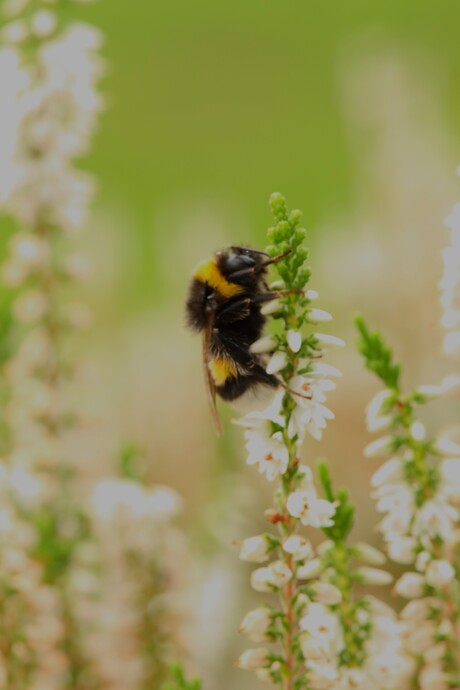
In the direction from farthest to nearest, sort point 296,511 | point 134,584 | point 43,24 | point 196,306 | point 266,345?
1. point 43,24
2. point 134,584
3. point 196,306
4. point 266,345
5. point 296,511

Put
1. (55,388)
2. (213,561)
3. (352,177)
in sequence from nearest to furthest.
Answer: (55,388) → (213,561) → (352,177)

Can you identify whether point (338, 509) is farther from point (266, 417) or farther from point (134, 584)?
point (134, 584)

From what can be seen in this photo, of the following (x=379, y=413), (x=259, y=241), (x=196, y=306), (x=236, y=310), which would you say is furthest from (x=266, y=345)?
(x=259, y=241)

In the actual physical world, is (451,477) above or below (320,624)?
above

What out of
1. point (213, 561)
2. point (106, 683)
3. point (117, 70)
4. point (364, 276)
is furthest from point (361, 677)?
point (117, 70)

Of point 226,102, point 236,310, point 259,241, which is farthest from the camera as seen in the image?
point 226,102

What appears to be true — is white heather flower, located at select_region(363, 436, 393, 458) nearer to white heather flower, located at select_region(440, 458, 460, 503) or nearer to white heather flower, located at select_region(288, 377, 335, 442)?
white heather flower, located at select_region(440, 458, 460, 503)

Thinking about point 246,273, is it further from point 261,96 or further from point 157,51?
point 157,51
